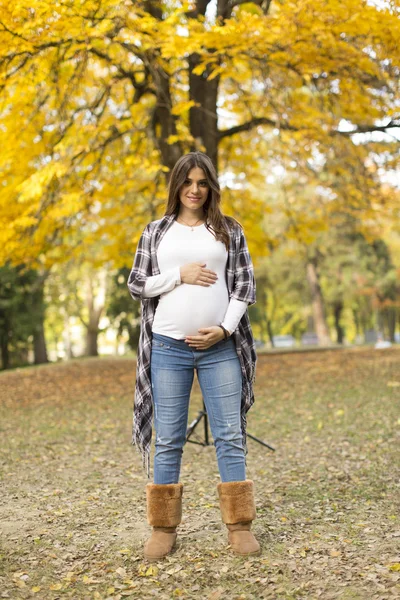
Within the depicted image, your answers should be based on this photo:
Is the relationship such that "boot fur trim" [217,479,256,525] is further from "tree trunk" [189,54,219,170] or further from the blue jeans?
"tree trunk" [189,54,219,170]

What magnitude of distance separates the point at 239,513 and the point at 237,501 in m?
0.06

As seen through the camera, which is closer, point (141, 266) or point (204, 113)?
point (141, 266)

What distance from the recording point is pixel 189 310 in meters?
3.27

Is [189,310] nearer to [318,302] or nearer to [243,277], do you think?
[243,277]

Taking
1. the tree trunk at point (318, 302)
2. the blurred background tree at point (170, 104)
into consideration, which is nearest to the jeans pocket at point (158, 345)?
the blurred background tree at point (170, 104)

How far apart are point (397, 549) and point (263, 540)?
2.20ft

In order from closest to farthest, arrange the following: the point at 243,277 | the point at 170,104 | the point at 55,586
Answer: the point at 55,586 < the point at 243,277 < the point at 170,104

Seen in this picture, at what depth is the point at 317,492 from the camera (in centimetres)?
451

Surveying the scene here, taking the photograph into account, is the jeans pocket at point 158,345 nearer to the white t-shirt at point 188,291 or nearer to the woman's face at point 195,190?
the white t-shirt at point 188,291

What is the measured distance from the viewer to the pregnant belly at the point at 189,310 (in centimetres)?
326

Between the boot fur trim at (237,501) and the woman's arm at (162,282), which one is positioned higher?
the woman's arm at (162,282)

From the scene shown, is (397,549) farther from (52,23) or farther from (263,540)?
(52,23)

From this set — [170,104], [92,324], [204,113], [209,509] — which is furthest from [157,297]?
[92,324]

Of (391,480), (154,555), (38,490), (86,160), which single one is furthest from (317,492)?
(86,160)
